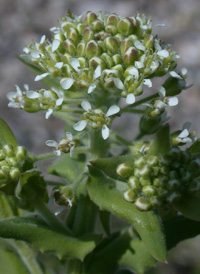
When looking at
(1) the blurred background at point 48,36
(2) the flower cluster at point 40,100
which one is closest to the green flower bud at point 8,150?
(2) the flower cluster at point 40,100

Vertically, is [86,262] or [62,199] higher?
[62,199]

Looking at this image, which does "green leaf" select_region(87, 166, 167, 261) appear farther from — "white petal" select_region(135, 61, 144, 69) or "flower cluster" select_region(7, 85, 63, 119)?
"white petal" select_region(135, 61, 144, 69)

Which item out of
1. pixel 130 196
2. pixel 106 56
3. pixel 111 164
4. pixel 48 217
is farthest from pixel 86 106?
pixel 48 217

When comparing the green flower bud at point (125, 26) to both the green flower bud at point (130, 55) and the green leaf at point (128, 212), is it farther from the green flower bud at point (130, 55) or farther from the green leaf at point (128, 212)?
the green leaf at point (128, 212)

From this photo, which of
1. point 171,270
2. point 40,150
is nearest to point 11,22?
point 40,150

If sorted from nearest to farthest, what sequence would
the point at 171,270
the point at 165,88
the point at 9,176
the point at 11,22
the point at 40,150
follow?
the point at 9,176, the point at 165,88, the point at 171,270, the point at 40,150, the point at 11,22

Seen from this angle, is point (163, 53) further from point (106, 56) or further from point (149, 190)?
point (149, 190)

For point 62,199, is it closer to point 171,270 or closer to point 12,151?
point 12,151
